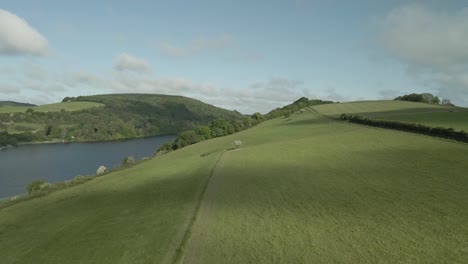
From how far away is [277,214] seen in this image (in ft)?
67.0

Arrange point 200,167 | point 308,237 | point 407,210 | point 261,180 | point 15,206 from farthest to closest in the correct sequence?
point 200,167, point 15,206, point 261,180, point 407,210, point 308,237

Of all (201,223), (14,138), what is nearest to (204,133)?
(201,223)

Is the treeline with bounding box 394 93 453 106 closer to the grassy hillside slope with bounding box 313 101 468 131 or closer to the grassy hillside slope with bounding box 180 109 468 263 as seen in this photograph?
the grassy hillside slope with bounding box 313 101 468 131

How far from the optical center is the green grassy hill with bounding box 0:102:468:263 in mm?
15242

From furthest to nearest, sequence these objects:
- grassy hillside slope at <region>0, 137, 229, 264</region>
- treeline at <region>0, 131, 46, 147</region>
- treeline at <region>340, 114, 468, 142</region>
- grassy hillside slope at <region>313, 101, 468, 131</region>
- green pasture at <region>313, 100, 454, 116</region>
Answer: treeline at <region>0, 131, 46, 147</region>
green pasture at <region>313, 100, 454, 116</region>
grassy hillside slope at <region>313, 101, 468, 131</region>
treeline at <region>340, 114, 468, 142</region>
grassy hillside slope at <region>0, 137, 229, 264</region>

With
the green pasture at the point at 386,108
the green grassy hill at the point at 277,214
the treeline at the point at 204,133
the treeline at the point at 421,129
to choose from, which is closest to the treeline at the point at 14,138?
the treeline at the point at 204,133

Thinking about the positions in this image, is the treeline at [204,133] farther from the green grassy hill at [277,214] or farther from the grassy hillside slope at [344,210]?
the grassy hillside slope at [344,210]

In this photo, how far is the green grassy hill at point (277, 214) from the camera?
600 inches

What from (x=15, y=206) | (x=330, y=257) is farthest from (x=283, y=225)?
(x=15, y=206)

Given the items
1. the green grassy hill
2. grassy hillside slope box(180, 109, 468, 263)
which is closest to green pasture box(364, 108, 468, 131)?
the green grassy hill

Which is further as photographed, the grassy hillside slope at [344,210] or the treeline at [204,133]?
the treeline at [204,133]

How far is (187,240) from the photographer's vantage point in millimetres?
18688

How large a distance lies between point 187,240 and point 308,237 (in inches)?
293

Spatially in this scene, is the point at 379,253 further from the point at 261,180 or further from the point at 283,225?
the point at 261,180
